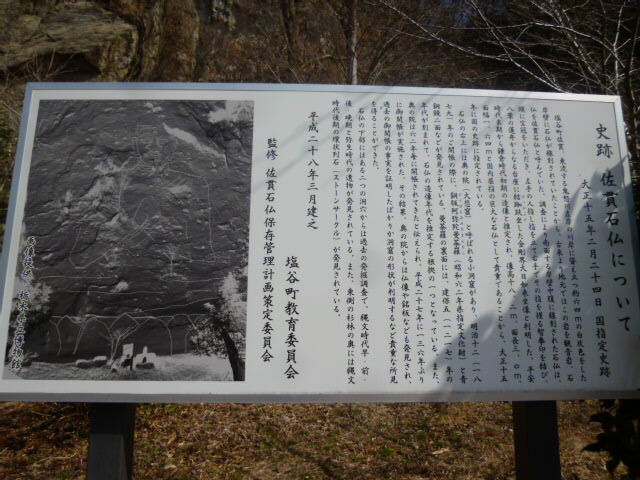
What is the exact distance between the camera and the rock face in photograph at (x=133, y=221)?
2.54 metres

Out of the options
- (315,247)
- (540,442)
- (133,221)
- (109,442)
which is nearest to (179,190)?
(133,221)

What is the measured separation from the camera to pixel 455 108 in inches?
116

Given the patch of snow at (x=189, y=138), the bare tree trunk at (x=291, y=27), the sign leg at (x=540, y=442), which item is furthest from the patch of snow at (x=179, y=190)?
the bare tree trunk at (x=291, y=27)

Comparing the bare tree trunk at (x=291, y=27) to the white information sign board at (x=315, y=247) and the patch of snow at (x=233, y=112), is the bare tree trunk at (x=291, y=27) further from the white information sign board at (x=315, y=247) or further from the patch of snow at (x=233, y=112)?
the white information sign board at (x=315, y=247)

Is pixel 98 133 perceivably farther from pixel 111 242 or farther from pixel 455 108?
pixel 455 108

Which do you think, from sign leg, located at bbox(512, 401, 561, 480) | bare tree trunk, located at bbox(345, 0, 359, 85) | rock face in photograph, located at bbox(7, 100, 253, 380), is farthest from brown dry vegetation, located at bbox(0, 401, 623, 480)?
bare tree trunk, located at bbox(345, 0, 359, 85)

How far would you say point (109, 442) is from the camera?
2.50m

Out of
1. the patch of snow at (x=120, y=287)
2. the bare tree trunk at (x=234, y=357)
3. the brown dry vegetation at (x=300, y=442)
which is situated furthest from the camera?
the brown dry vegetation at (x=300, y=442)

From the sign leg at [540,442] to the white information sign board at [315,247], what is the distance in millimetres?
195

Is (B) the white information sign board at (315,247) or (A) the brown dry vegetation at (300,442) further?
(A) the brown dry vegetation at (300,442)

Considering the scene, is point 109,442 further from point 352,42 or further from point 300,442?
point 352,42

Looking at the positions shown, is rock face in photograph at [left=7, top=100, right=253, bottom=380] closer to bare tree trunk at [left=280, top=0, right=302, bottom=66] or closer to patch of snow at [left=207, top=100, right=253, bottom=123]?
patch of snow at [left=207, top=100, right=253, bottom=123]

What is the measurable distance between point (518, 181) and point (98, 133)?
3.03 m

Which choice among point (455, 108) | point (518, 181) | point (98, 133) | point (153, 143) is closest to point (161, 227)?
point (153, 143)
